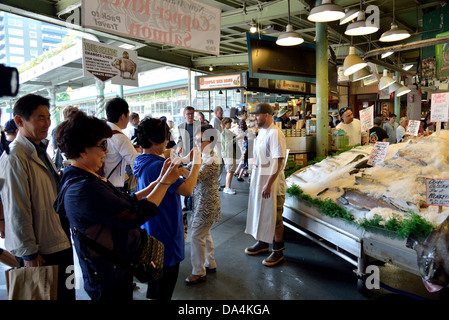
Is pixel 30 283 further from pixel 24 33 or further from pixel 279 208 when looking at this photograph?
pixel 24 33

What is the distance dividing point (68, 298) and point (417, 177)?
12.0 ft

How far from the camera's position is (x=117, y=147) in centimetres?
276

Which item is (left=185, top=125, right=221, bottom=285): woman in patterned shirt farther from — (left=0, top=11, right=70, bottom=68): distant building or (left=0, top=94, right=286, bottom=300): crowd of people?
(left=0, top=11, right=70, bottom=68): distant building

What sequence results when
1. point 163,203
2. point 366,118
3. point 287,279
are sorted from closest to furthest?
point 163,203 → point 287,279 → point 366,118

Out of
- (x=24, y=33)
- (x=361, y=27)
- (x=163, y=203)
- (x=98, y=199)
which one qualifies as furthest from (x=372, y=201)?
(x=24, y=33)

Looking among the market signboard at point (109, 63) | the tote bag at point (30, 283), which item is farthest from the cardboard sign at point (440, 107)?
the market signboard at point (109, 63)

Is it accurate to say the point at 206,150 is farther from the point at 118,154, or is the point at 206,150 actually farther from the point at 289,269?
the point at 289,269

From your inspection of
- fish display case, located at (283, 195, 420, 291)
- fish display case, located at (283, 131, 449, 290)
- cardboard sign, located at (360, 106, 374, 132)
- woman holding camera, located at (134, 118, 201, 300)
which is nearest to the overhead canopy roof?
cardboard sign, located at (360, 106, 374, 132)

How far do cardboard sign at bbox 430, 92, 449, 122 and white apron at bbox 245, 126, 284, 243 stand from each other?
2.89 m

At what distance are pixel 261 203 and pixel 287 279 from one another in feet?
3.05

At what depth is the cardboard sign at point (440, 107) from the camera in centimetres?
442

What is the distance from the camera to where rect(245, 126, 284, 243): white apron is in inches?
143

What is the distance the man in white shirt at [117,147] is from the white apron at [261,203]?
1617 mm

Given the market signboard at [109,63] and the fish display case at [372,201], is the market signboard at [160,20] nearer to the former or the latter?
the market signboard at [109,63]
